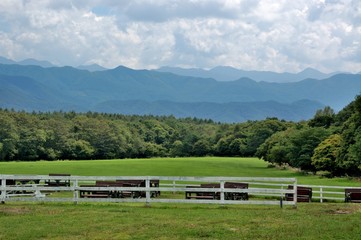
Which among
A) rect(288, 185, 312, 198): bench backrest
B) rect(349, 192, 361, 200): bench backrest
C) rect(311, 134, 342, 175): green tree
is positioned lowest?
rect(349, 192, 361, 200): bench backrest

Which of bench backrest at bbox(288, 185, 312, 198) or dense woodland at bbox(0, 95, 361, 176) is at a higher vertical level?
dense woodland at bbox(0, 95, 361, 176)

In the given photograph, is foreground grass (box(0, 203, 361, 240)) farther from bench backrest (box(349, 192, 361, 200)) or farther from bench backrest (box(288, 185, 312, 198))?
bench backrest (box(349, 192, 361, 200))

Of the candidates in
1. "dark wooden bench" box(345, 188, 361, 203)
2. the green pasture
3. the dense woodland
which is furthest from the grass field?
the dense woodland

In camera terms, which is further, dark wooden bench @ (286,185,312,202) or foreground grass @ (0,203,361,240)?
dark wooden bench @ (286,185,312,202)

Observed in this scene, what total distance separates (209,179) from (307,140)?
57.4 m

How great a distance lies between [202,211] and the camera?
19.4m

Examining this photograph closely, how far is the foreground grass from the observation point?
1435 centimetres

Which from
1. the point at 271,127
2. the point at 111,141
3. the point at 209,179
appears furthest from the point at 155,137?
the point at 209,179

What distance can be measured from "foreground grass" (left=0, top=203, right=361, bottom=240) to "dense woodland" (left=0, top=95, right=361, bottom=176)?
1598 inches

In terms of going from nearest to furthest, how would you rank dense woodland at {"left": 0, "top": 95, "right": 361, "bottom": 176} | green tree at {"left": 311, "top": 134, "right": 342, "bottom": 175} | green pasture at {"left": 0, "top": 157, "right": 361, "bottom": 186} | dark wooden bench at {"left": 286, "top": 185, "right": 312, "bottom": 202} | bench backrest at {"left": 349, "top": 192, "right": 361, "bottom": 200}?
dark wooden bench at {"left": 286, "top": 185, "right": 312, "bottom": 202}, bench backrest at {"left": 349, "top": 192, "right": 361, "bottom": 200}, green pasture at {"left": 0, "top": 157, "right": 361, "bottom": 186}, green tree at {"left": 311, "top": 134, "right": 342, "bottom": 175}, dense woodland at {"left": 0, "top": 95, "right": 361, "bottom": 176}

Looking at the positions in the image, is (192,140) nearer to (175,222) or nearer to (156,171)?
(156,171)

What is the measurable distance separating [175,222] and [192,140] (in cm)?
14901

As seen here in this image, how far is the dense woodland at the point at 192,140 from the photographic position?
66.6m

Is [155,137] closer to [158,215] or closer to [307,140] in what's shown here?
[307,140]
